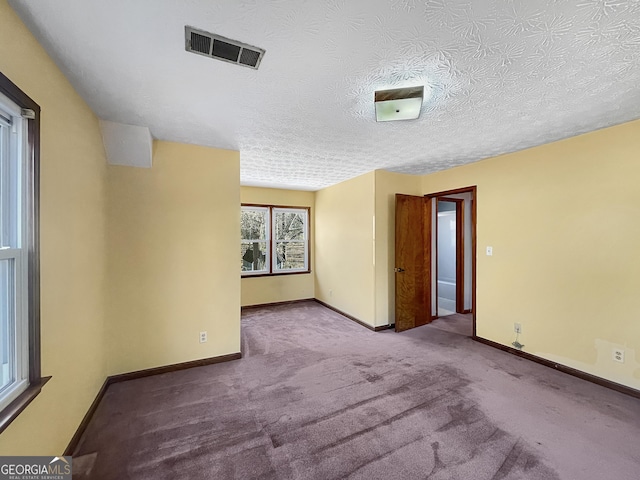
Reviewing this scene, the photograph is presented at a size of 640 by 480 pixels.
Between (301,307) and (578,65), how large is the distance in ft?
15.7

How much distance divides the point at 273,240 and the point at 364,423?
396cm

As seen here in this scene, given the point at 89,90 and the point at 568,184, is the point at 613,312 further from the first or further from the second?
the point at 89,90

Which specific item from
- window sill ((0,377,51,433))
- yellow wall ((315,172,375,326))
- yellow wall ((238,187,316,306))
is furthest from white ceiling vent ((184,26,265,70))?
yellow wall ((238,187,316,306))

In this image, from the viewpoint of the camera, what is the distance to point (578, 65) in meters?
1.50

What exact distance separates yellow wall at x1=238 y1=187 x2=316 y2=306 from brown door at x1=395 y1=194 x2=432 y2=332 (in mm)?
2258

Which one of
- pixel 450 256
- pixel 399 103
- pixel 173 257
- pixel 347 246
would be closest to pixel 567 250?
pixel 399 103

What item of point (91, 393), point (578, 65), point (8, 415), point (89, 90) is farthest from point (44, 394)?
point (578, 65)

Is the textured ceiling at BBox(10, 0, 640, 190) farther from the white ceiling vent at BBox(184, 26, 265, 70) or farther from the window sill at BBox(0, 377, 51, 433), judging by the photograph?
the window sill at BBox(0, 377, 51, 433)

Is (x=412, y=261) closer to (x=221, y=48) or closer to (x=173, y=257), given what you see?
(x=173, y=257)

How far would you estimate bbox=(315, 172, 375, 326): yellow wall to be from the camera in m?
4.12

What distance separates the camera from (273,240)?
5445 millimetres

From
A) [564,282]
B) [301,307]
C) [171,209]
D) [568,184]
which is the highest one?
[568,184]

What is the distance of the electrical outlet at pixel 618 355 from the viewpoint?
235 centimetres

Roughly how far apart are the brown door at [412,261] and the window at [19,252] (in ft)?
12.2
